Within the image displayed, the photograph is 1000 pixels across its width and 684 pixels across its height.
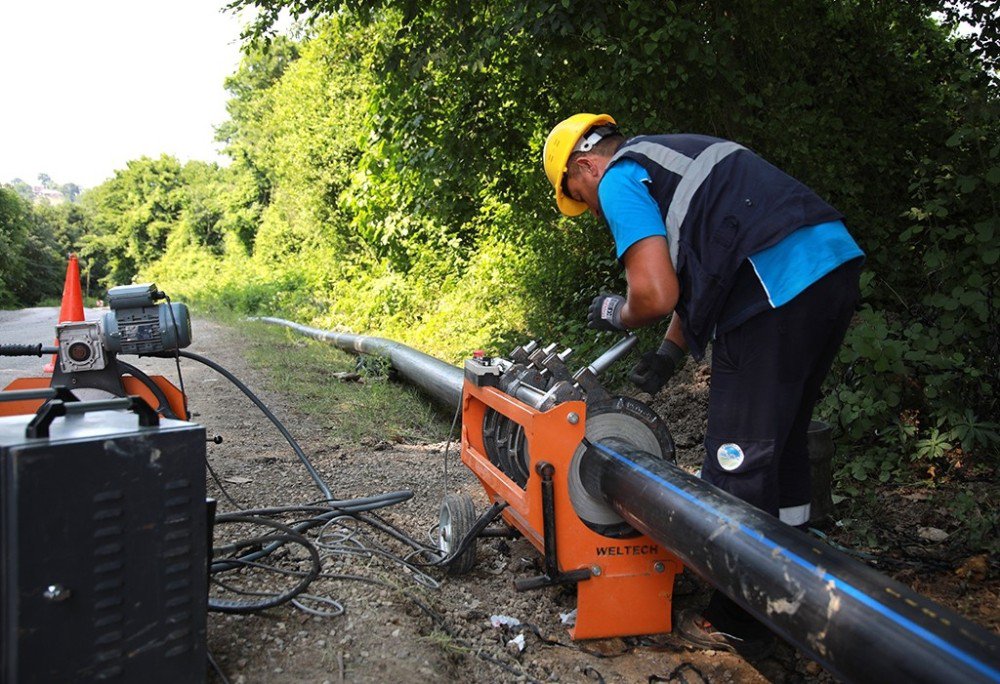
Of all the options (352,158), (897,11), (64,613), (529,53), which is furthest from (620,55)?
(352,158)

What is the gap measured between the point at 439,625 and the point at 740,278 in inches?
62.8

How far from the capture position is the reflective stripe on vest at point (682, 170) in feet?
8.51

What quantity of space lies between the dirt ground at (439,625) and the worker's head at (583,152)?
163 cm

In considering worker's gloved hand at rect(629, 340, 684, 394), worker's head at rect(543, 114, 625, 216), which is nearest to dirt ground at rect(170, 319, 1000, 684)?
worker's gloved hand at rect(629, 340, 684, 394)

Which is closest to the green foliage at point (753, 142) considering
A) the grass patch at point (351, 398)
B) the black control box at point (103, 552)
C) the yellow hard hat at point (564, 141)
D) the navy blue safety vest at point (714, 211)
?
the grass patch at point (351, 398)

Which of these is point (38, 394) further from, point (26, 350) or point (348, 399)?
point (348, 399)

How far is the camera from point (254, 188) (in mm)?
33406

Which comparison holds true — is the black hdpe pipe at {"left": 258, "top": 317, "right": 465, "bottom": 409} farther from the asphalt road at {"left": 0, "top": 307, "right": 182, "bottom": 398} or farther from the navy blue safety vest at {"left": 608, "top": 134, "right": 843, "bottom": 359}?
the navy blue safety vest at {"left": 608, "top": 134, "right": 843, "bottom": 359}

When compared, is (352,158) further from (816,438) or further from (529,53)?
(816,438)

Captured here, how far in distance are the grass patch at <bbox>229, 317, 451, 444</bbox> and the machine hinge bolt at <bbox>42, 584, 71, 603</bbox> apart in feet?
13.0

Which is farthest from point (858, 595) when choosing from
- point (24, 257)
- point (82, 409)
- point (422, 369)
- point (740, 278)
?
point (24, 257)

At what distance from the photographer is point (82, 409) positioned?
1852mm

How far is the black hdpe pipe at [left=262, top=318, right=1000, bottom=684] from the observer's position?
1.47 metres

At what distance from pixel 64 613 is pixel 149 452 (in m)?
0.36
